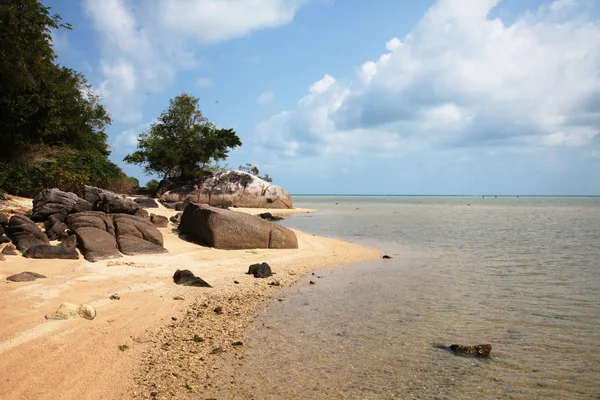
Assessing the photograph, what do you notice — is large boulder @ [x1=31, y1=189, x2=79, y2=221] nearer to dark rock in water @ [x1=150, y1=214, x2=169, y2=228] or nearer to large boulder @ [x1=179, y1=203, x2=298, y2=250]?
dark rock in water @ [x1=150, y1=214, x2=169, y2=228]

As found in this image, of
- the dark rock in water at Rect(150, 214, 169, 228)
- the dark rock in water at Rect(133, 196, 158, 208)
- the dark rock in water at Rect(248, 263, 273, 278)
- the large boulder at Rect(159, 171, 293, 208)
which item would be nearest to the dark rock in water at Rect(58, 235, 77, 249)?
the dark rock in water at Rect(248, 263, 273, 278)

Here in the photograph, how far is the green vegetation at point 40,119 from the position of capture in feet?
48.7

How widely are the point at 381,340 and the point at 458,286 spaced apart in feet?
14.4

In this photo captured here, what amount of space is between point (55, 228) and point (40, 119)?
53.3 feet

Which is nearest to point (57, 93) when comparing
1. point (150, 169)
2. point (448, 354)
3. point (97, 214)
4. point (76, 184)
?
point (76, 184)

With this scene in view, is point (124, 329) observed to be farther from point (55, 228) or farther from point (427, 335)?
point (55, 228)

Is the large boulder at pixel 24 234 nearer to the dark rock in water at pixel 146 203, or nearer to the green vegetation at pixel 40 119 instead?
the green vegetation at pixel 40 119

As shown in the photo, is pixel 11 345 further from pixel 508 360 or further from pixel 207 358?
pixel 508 360

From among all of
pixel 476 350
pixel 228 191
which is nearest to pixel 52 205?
pixel 476 350

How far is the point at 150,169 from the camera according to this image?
44750 millimetres

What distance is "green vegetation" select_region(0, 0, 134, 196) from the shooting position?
14836 millimetres

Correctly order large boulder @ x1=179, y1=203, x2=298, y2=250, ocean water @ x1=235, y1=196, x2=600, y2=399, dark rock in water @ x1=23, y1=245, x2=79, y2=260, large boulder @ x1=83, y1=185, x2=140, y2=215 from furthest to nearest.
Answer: large boulder @ x1=83, y1=185, x2=140, y2=215 → large boulder @ x1=179, y1=203, x2=298, y2=250 → dark rock in water @ x1=23, y1=245, x2=79, y2=260 → ocean water @ x1=235, y1=196, x2=600, y2=399

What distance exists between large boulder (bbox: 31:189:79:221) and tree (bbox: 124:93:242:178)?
2691 cm

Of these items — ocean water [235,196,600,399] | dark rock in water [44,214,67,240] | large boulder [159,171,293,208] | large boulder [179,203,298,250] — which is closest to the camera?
ocean water [235,196,600,399]
